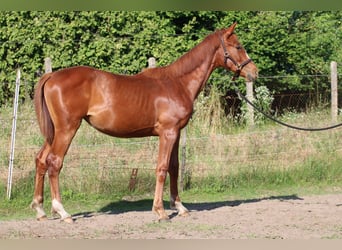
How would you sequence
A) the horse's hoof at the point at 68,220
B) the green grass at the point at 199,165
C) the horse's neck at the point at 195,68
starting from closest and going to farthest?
1. the horse's hoof at the point at 68,220
2. the horse's neck at the point at 195,68
3. the green grass at the point at 199,165

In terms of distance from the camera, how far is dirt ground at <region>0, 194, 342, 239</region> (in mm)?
5629

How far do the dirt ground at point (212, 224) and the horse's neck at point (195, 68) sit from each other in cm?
159

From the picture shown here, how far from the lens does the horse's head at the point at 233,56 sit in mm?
7098

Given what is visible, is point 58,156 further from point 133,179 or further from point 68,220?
point 133,179

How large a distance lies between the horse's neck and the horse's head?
0.15 m

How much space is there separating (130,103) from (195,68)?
1.00 metres

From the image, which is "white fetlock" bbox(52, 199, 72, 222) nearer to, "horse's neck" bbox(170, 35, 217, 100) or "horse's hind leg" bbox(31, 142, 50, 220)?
"horse's hind leg" bbox(31, 142, 50, 220)

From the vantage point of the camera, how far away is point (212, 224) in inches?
248

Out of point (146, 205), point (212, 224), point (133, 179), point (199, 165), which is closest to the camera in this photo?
point (212, 224)

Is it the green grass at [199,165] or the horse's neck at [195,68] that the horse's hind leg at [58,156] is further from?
the horse's neck at [195,68]

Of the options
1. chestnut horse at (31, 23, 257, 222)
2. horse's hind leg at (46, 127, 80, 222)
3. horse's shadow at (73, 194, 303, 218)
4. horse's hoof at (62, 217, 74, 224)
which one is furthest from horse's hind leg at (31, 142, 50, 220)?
horse's shadow at (73, 194, 303, 218)

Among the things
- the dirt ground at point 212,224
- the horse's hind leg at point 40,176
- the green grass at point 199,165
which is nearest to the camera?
the dirt ground at point 212,224

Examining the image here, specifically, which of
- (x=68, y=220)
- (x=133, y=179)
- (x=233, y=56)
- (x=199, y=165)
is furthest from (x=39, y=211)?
(x=199, y=165)

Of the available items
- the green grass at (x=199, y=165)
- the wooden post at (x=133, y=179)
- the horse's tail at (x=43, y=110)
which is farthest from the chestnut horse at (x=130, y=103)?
the wooden post at (x=133, y=179)
